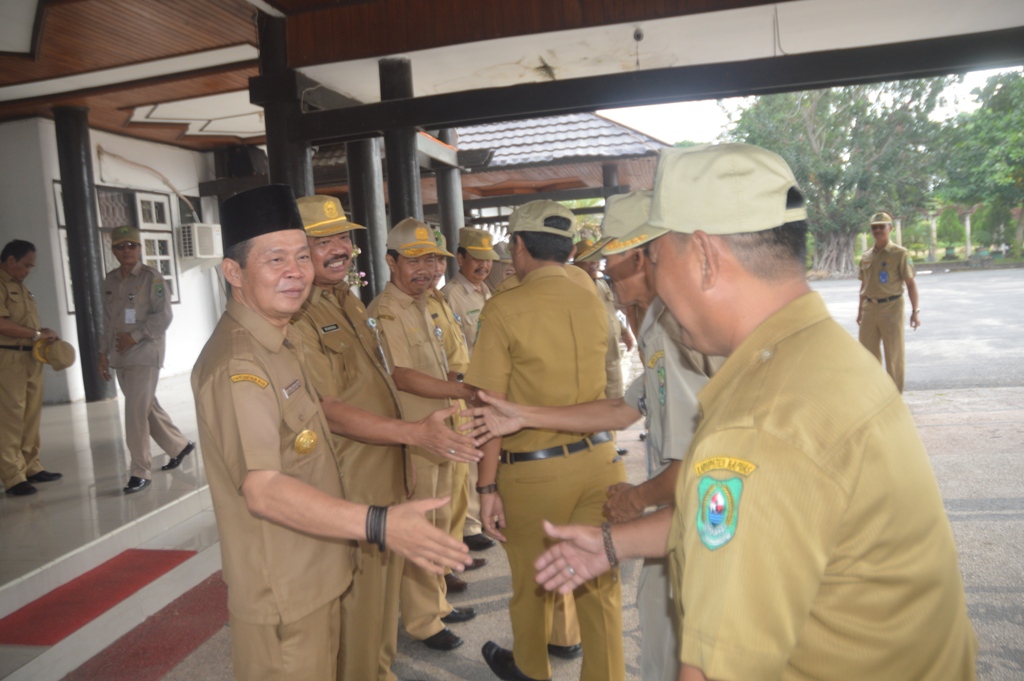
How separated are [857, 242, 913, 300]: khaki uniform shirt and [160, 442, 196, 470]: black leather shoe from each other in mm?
7440

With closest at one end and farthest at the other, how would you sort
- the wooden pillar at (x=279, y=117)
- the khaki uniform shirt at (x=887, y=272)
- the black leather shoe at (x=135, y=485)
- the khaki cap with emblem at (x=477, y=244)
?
the wooden pillar at (x=279, y=117) → the black leather shoe at (x=135, y=485) → the khaki cap with emblem at (x=477, y=244) → the khaki uniform shirt at (x=887, y=272)

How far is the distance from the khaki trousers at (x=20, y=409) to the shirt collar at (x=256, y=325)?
4849mm

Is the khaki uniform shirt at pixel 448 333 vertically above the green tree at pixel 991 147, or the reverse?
the green tree at pixel 991 147

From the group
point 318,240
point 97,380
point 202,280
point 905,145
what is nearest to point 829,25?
point 318,240

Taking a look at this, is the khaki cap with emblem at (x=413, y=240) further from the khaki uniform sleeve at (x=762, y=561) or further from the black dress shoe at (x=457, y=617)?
the khaki uniform sleeve at (x=762, y=561)

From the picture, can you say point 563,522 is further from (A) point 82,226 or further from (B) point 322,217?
(A) point 82,226

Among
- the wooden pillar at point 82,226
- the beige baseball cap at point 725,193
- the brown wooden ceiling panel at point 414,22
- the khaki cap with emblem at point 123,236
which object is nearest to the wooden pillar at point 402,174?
the brown wooden ceiling panel at point 414,22

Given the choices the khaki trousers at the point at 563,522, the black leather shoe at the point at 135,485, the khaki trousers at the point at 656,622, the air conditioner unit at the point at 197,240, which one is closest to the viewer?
the khaki trousers at the point at 656,622

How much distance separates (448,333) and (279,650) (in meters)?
2.97

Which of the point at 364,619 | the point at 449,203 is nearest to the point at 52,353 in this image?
the point at 449,203

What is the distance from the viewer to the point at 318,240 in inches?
124

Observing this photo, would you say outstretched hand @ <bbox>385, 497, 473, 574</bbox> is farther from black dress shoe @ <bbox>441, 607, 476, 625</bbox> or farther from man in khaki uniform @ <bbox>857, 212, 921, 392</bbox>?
man in khaki uniform @ <bbox>857, 212, 921, 392</bbox>

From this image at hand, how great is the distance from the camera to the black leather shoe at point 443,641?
11.6 ft

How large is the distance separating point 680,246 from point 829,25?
550 cm
